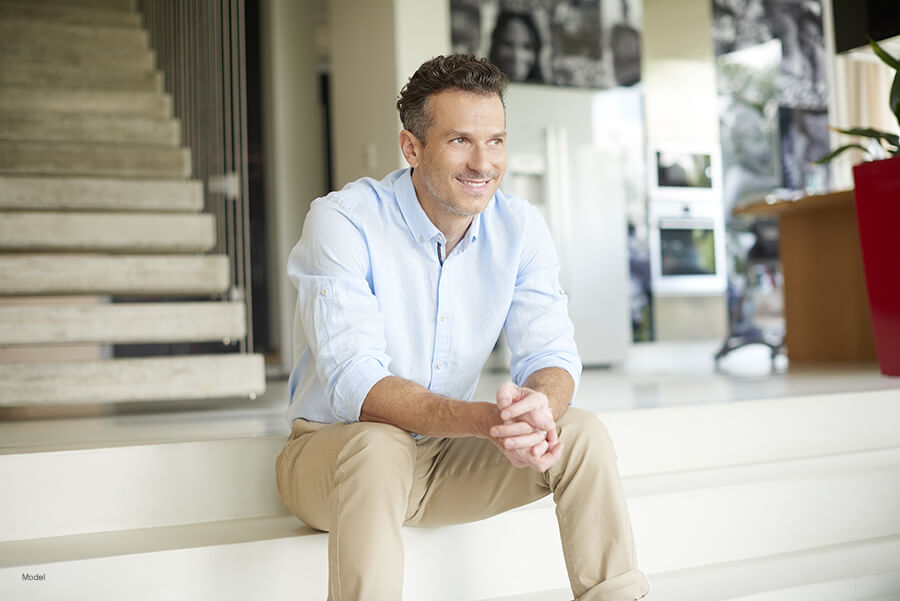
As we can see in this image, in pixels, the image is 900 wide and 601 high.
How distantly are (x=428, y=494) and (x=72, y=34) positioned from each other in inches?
167

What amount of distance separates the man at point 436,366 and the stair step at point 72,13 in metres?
4.04

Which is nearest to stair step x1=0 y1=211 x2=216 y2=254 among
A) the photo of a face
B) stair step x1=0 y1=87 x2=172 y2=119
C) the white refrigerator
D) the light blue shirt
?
stair step x1=0 y1=87 x2=172 y2=119

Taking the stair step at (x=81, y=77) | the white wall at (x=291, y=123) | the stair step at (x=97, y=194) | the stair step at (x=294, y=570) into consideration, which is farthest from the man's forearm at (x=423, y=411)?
the white wall at (x=291, y=123)

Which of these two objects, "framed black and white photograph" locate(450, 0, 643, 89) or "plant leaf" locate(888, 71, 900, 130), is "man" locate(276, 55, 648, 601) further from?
"framed black and white photograph" locate(450, 0, 643, 89)

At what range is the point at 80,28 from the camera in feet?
16.0

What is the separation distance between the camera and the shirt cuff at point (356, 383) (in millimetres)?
1441

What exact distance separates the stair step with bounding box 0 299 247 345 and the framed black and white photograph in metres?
2.81

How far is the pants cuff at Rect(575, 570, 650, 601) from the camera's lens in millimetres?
1379

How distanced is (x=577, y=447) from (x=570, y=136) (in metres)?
4.10

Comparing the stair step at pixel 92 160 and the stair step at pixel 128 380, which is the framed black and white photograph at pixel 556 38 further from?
the stair step at pixel 128 380

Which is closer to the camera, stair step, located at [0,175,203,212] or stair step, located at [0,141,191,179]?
stair step, located at [0,175,203,212]

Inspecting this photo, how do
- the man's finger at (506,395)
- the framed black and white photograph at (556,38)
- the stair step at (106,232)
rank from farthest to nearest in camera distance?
the framed black and white photograph at (556,38) → the stair step at (106,232) → the man's finger at (506,395)

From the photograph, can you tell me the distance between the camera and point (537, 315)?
5.52ft

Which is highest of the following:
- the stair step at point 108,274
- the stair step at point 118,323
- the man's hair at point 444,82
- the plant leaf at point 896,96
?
the plant leaf at point 896,96
